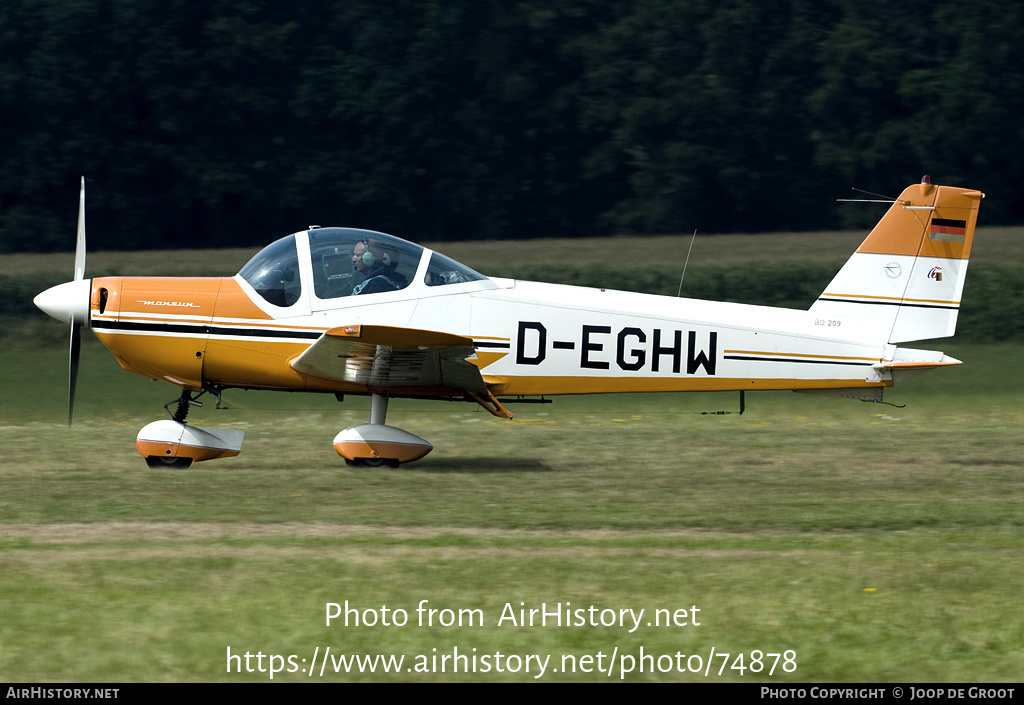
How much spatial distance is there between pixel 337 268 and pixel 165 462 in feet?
6.60

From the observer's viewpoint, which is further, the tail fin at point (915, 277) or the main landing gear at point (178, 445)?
the tail fin at point (915, 277)

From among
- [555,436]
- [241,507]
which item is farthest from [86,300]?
[555,436]

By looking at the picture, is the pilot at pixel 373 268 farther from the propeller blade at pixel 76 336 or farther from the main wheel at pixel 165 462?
the propeller blade at pixel 76 336

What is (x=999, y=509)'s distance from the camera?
8.23 metres

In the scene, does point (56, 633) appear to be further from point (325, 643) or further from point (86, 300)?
point (86, 300)

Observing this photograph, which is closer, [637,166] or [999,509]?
[999,509]

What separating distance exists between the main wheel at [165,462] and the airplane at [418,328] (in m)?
0.01

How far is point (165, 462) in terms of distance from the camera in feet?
31.2

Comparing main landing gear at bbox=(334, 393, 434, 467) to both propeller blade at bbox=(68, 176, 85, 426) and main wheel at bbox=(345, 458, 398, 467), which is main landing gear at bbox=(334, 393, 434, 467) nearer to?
main wheel at bbox=(345, 458, 398, 467)

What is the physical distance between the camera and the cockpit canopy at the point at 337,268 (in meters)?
9.60

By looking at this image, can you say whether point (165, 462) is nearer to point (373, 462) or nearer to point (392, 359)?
point (373, 462)

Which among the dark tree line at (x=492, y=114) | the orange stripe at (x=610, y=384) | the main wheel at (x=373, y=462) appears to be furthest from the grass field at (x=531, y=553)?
the dark tree line at (x=492, y=114)

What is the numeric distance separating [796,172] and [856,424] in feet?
75.9

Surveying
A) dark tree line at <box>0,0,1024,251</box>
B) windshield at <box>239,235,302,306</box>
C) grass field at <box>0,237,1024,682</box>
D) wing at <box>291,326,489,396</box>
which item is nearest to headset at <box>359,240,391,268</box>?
windshield at <box>239,235,302,306</box>
